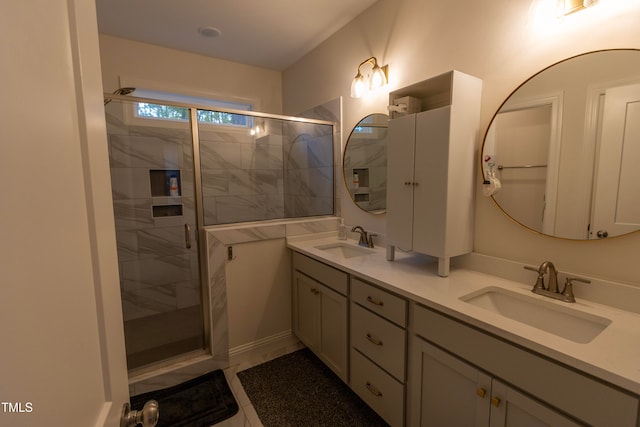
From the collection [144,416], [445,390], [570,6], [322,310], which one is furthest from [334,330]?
[570,6]

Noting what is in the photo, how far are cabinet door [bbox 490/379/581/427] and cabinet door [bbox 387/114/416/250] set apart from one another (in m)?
0.80

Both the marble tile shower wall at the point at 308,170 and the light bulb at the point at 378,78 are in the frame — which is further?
the marble tile shower wall at the point at 308,170

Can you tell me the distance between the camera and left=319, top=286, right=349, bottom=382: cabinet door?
1.80 meters

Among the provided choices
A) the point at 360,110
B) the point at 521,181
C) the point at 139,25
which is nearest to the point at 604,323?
the point at 521,181

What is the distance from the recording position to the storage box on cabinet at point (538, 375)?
79cm

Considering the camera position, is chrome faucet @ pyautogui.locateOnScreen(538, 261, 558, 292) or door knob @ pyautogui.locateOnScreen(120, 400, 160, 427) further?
chrome faucet @ pyautogui.locateOnScreen(538, 261, 558, 292)

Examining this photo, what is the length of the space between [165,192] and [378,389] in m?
2.21

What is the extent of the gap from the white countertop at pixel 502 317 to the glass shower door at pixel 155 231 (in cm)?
123

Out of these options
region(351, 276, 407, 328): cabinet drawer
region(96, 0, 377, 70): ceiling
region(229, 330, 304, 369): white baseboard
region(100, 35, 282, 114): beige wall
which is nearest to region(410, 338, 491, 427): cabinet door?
region(351, 276, 407, 328): cabinet drawer

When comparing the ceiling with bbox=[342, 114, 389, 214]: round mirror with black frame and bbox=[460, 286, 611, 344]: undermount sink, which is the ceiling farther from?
bbox=[460, 286, 611, 344]: undermount sink

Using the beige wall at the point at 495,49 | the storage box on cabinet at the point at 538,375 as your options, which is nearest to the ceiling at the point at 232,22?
the beige wall at the point at 495,49

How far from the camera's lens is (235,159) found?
8.52 ft

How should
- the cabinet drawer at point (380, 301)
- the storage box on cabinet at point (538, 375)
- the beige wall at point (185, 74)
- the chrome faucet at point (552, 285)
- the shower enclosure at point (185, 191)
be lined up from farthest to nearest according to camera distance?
the beige wall at point (185, 74) → the shower enclosure at point (185, 191) → the cabinet drawer at point (380, 301) → the chrome faucet at point (552, 285) → the storage box on cabinet at point (538, 375)

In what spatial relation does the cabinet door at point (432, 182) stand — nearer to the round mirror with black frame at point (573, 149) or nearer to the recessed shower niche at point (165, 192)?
the round mirror with black frame at point (573, 149)
